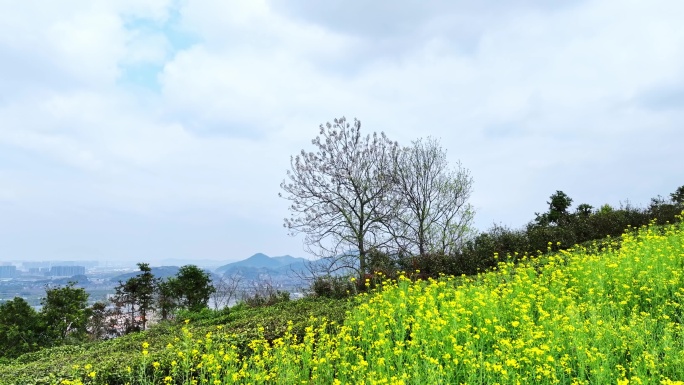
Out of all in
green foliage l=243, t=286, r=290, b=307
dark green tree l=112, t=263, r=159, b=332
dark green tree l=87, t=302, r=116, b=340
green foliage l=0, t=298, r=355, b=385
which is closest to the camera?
green foliage l=0, t=298, r=355, b=385

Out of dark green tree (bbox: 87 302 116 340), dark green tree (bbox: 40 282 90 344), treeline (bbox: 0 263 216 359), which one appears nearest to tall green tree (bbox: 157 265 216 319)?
treeline (bbox: 0 263 216 359)

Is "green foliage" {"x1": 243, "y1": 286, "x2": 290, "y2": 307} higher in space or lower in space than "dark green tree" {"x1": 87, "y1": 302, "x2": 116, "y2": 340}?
higher

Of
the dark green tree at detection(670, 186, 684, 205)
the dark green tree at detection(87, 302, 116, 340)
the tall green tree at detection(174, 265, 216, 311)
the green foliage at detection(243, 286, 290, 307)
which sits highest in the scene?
the dark green tree at detection(670, 186, 684, 205)

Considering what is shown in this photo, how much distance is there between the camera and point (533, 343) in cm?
511

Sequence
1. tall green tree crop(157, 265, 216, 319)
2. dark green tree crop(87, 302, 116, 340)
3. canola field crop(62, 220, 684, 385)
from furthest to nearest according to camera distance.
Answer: tall green tree crop(157, 265, 216, 319), dark green tree crop(87, 302, 116, 340), canola field crop(62, 220, 684, 385)

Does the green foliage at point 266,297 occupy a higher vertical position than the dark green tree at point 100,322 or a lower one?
higher

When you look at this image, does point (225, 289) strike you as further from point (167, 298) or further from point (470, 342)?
point (470, 342)

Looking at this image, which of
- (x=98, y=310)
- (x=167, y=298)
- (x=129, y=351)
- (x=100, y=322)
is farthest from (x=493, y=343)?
(x=98, y=310)

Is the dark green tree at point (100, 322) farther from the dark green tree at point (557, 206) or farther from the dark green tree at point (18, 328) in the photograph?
the dark green tree at point (557, 206)

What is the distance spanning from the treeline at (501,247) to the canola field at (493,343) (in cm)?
373

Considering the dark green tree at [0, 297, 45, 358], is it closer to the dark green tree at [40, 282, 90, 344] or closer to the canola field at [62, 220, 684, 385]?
the dark green tree at [40, 282, 90, 344]

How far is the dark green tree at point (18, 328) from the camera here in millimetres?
12195

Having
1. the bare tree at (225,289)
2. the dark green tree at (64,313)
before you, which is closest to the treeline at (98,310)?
the dark green tree at (64,313)

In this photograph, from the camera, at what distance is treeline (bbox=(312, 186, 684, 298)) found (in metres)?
12.4
